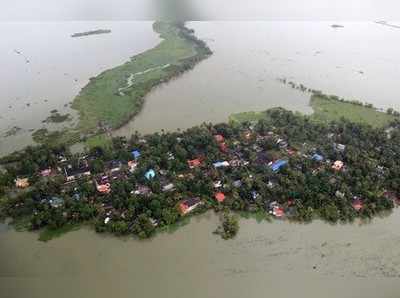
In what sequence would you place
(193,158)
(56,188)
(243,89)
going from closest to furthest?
(56,188) < (193,158) < (243,89)

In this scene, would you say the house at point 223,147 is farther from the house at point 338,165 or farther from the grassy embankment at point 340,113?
the house at point 338,165

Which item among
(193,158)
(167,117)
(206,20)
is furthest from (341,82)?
(206,20)

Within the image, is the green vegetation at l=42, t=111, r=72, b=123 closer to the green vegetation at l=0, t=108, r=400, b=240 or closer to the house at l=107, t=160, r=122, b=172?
the green vegetation at l=0, t=108, r=400, b=240

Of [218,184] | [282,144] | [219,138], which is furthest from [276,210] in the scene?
[219,138]

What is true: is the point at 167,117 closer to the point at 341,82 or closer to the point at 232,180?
Result: the point at 232,180

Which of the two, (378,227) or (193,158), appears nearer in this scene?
(378,227)

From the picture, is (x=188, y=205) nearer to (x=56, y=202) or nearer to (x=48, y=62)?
(x=56, y=202)
